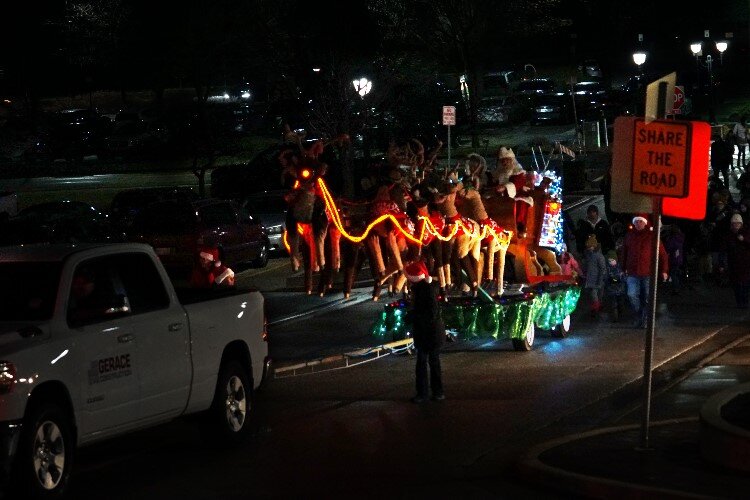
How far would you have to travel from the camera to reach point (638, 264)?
21.2 metres

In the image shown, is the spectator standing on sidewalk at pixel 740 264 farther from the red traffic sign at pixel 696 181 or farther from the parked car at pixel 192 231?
the red traffic sign at pixel 696 181

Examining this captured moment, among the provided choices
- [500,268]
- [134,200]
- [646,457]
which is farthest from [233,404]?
[134,200]

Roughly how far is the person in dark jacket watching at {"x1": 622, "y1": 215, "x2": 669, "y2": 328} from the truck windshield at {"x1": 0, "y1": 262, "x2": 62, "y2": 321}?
12285 mm

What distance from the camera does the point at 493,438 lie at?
12484 millimetres

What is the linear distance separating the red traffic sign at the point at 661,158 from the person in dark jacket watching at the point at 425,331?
4404 millimetres

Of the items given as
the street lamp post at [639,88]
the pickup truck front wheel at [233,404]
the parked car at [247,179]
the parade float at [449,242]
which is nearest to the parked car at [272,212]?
the parked car at [247,179]

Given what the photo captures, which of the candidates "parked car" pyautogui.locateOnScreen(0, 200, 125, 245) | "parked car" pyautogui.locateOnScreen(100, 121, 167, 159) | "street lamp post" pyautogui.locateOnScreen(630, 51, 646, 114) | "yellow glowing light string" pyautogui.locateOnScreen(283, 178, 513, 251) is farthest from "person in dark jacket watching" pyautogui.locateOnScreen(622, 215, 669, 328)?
"parked car" pyautogui.locateOnScreen(100, 121, 167, 159)

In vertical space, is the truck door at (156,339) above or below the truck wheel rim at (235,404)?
above

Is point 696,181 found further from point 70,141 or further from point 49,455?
point 70,141

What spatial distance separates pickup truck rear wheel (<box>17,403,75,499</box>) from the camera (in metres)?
9.34

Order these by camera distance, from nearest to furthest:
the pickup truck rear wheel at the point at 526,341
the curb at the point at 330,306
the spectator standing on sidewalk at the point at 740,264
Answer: the pickup truck rear wheel at the point at 526,341
the spectator standing on sidewalk at the point at 740,264
the curb at the point at 330,306

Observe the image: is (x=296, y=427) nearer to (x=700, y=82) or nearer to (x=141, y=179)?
(x=141, y=179)

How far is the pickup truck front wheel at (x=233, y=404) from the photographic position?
11.9 m

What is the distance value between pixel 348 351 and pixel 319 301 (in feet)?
19.2
